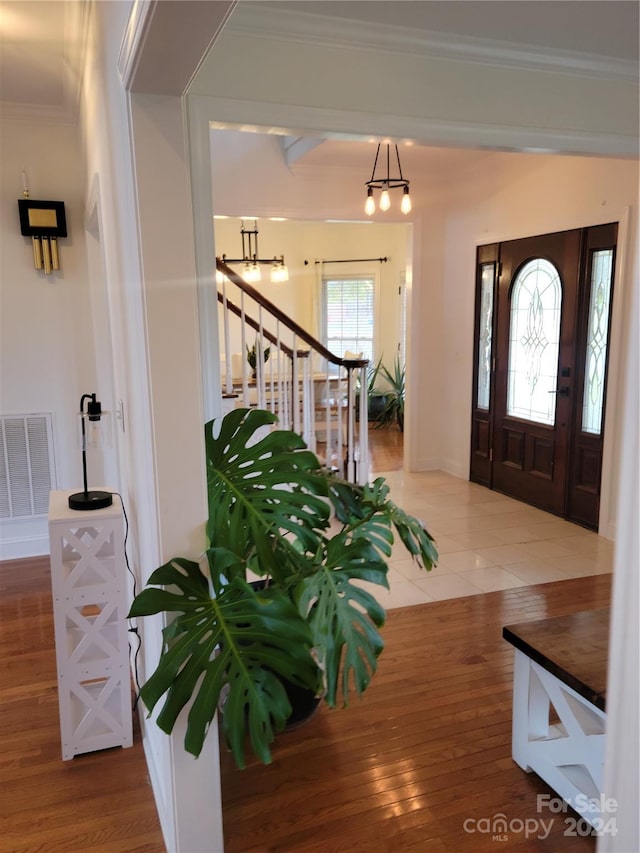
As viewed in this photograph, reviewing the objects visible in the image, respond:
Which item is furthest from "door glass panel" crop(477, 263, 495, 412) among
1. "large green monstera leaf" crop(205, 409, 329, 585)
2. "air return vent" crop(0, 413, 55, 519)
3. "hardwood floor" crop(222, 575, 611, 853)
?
"large green monstera leaf" crop(205, 409, 329, 585)

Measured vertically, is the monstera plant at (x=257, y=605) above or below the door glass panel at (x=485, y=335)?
below

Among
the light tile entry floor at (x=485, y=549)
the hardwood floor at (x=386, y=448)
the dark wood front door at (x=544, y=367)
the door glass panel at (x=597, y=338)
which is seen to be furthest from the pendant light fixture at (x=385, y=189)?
the hardwood floor at (x=386, y=448)

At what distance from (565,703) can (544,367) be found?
10.6ft

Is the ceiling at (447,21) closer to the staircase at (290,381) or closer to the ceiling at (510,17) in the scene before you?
the ceiling at (510,17)

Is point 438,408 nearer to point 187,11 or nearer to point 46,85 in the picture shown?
point 46,85

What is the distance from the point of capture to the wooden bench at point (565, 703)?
1.88 m

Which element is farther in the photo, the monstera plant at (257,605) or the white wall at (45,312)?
the white wall at (45,312)

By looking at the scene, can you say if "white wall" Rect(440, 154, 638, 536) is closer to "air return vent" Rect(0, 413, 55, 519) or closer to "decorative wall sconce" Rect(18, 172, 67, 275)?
"decorative wall sconce" Rect(18, 172, 67, 275)

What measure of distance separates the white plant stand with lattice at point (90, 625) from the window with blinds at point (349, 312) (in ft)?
22.3

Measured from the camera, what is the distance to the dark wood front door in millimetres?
4328

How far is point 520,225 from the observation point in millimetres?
4914

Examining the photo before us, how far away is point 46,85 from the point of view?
325 cm

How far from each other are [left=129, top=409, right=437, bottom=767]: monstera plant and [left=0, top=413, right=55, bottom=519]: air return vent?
2.53 m

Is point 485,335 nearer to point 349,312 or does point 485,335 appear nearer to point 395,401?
point 395,401
